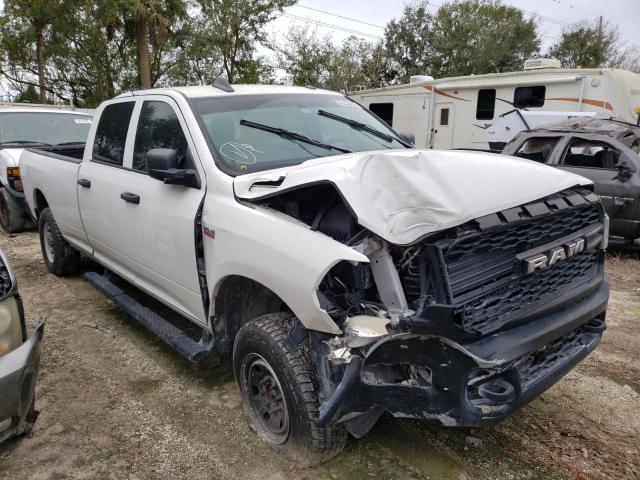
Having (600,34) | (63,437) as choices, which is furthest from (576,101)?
(600,34)

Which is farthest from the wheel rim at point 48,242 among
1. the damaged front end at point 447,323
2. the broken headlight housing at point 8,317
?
the damaged front end at point 447,323

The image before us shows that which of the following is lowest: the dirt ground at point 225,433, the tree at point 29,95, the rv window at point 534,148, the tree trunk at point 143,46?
the dirt ground at point 225,433

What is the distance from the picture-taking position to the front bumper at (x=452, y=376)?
2082 mm

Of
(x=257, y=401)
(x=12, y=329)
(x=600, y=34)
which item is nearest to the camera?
(x=12, y=329)

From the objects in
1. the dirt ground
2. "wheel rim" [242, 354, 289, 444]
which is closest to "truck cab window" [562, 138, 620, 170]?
the dirt ground

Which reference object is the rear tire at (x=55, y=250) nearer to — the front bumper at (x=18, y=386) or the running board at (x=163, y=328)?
the running board at (x=163, y=328)

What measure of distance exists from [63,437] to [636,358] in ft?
13.2

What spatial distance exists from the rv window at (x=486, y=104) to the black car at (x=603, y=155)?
4.24m

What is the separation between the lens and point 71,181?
15.6 ft

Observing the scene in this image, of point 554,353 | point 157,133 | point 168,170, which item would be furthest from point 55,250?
point 554,353

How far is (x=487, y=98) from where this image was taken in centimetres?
1252

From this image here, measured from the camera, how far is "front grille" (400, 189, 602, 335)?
2121mm

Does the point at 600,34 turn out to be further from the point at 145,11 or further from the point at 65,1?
the point at 65,1

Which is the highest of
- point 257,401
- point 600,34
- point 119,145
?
point 600,34
